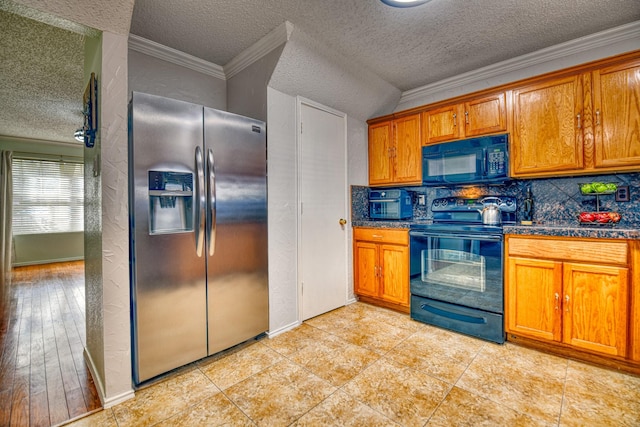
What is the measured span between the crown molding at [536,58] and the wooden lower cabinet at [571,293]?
5.22 ft

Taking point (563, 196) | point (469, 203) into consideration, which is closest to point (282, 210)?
point (469, 203)

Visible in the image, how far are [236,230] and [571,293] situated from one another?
8.04 feet

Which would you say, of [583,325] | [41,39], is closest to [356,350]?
[583,325]

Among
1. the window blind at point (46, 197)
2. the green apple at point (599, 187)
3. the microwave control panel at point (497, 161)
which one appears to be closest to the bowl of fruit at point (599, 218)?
the green apple at point (599, 187)

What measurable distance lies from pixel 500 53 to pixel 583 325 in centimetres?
225

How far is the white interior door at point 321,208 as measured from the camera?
2.78 meters

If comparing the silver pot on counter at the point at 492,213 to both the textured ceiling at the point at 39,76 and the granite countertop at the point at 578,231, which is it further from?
the textured ceiling at the point at 39,76

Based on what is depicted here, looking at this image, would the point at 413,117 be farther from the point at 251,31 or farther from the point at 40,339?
the point at 40,339

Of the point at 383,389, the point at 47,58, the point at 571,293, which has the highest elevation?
the point at 47,58

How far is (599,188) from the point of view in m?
2.17

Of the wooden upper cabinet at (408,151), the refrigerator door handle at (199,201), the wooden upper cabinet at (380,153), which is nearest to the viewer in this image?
the refrigerator door handle at (199,201)

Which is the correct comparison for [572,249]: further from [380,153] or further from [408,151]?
[380,153]

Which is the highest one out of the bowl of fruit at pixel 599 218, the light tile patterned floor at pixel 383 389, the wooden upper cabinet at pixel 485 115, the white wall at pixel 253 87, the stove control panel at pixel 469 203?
the white wall at pixel 253 87

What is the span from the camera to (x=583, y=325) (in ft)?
6.49
